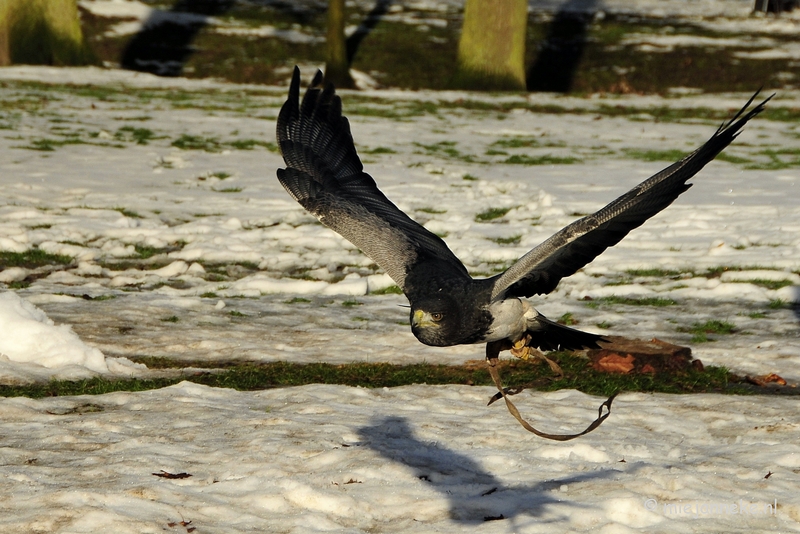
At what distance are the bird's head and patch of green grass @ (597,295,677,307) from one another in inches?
186

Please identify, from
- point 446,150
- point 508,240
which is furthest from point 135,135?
A: point 508,240

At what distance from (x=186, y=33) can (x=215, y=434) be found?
25.6 m

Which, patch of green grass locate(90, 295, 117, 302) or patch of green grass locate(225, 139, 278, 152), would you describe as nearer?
patch of green grass locate(90, 295, 117, 302)

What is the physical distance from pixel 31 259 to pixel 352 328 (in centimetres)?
369

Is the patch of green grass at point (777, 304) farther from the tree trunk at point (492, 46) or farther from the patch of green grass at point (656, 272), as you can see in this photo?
the tree trunk at point (492, 46)

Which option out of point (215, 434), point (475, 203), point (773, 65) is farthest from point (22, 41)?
point (215, 434)

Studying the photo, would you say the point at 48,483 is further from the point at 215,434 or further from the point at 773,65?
the point at 773,65

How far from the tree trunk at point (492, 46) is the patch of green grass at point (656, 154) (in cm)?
888

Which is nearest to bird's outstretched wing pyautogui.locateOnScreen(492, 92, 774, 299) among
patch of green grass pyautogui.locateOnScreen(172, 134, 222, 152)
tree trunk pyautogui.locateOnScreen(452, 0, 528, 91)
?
patch of green grass pyautogui.locateOnScreen(172, 134, 222, 152)

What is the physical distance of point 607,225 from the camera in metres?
4.84

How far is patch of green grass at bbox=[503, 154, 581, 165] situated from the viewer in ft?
51.4

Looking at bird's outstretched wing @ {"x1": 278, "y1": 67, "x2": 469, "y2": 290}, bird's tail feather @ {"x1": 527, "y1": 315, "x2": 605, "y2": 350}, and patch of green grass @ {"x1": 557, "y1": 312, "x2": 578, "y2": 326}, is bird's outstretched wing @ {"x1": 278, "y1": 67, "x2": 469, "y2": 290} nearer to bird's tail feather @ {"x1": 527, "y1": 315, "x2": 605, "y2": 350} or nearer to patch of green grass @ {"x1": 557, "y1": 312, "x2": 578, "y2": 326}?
bird's tail feather @ {"x1": 527, "y1": 315, "x2": 605, "y2": 350}

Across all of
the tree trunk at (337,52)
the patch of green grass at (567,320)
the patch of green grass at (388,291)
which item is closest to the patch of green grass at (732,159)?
the patch of green grass at (388,291)

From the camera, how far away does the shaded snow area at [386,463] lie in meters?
4.70
